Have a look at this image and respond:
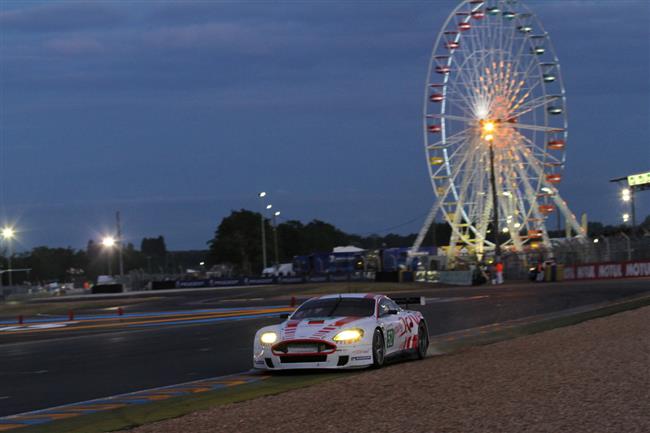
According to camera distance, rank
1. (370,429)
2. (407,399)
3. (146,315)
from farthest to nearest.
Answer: (146,315) < (407,399) < (370,429)

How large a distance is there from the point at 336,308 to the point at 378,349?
120 cm

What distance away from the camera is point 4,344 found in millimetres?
27125

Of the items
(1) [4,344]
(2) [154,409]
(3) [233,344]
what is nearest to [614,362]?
(2) [154,409]

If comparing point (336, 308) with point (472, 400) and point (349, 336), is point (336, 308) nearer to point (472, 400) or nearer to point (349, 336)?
point (349, 336)

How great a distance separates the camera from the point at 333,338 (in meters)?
14.8

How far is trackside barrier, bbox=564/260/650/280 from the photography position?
56.4 metres

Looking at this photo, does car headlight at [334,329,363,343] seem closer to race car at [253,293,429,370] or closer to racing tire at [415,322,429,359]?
race car at [253,293,429,370]

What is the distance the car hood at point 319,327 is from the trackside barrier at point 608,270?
43.8 metres

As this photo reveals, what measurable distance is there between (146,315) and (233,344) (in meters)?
19.5

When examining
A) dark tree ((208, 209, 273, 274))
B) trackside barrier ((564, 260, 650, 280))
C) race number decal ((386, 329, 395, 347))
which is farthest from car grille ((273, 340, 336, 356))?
dark tree ((208, 209, 273, 274))

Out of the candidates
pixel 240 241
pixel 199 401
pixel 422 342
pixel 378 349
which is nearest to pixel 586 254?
pixel 422 342

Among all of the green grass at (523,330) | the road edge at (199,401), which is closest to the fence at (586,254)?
the green grass at (523,330)

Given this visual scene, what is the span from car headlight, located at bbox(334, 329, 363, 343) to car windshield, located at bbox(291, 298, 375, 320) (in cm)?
81

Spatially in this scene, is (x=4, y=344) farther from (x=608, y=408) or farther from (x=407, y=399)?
(x=608, y=408)
